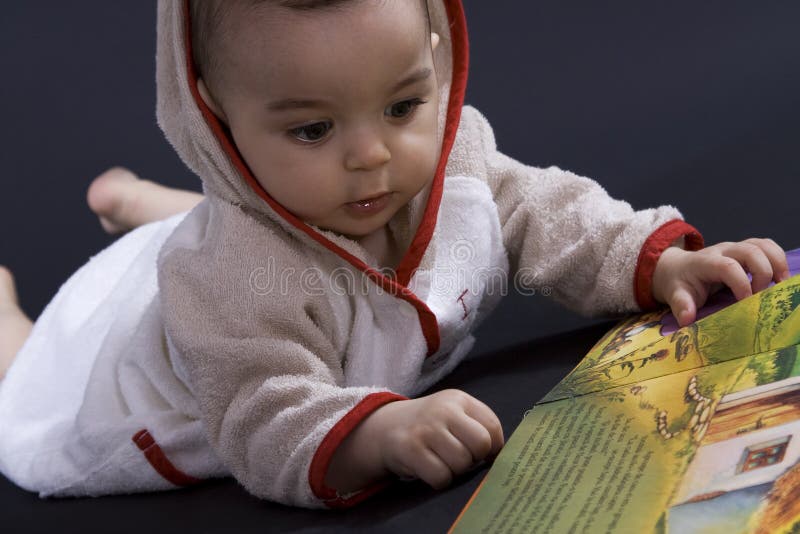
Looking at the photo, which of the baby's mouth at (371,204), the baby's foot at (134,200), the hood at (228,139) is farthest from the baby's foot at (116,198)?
the baby's mouth at (371,204)

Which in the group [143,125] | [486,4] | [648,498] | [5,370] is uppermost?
[486,4]

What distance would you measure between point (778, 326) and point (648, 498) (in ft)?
0.72

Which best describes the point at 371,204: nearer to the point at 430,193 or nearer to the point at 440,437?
the point at 430,193

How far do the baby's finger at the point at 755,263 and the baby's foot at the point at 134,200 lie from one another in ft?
2.73

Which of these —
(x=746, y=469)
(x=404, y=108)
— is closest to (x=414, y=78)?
(x=404, y=108)

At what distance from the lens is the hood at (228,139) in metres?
0.94

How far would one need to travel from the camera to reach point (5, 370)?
1310mm

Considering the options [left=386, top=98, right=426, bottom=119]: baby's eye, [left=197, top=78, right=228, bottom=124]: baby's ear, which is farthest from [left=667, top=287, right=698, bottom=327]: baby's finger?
[left=197, top=78, right=228, bottom=124]: baby's ear

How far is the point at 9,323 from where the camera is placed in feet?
4.58

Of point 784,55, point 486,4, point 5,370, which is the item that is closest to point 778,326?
point 5,370

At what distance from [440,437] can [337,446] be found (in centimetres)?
9

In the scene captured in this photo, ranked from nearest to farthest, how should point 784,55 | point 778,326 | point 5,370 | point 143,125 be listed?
point 778,326, point 5,370, point 784,55, point 143,125

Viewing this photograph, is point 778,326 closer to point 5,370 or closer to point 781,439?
point 781,439

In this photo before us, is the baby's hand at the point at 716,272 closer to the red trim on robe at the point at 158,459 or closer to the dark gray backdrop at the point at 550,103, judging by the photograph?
the dark gray backdrop at the point at 550,103
